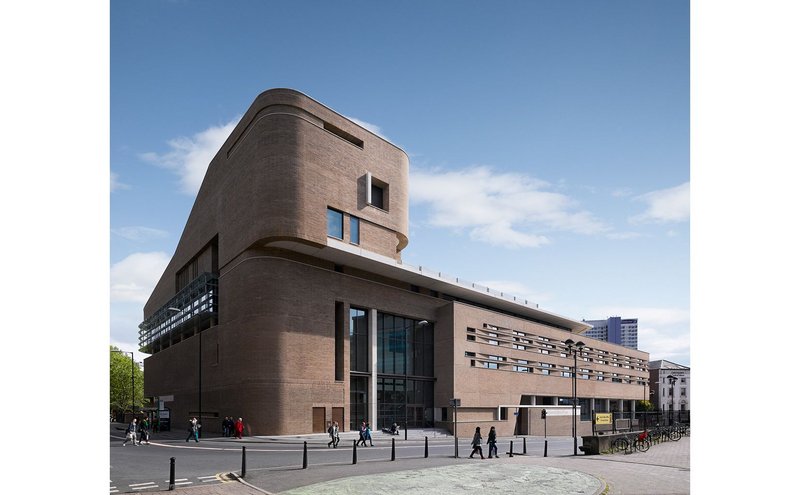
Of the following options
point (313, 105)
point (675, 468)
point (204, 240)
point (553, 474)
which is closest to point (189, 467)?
point (553, 474)

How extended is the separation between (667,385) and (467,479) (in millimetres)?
134336

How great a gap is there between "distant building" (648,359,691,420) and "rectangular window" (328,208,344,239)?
10807 cm

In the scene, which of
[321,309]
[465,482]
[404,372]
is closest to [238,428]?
[321,309]

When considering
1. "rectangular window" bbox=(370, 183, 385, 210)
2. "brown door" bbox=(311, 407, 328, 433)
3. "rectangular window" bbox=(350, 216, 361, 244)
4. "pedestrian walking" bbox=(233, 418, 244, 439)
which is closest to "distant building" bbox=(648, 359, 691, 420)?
"rectangular window" bbox=(370, 183, 385, 210)

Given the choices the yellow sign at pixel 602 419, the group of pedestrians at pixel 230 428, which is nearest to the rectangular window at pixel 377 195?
the group of pedestrians at pixel 230 428

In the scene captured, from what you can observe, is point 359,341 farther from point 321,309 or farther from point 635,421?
point 635,421

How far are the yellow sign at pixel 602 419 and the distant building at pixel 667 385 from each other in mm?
107361

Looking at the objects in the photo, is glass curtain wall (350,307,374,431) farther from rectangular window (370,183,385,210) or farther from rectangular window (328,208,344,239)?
rectangular window (370,183,385,210)

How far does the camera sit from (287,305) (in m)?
43.6

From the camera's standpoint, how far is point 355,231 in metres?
48.8

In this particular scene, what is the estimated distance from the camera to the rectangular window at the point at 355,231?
1908 inches

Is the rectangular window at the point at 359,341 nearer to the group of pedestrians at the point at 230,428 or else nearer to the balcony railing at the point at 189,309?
the group of pedestrians at the point at 230,428
